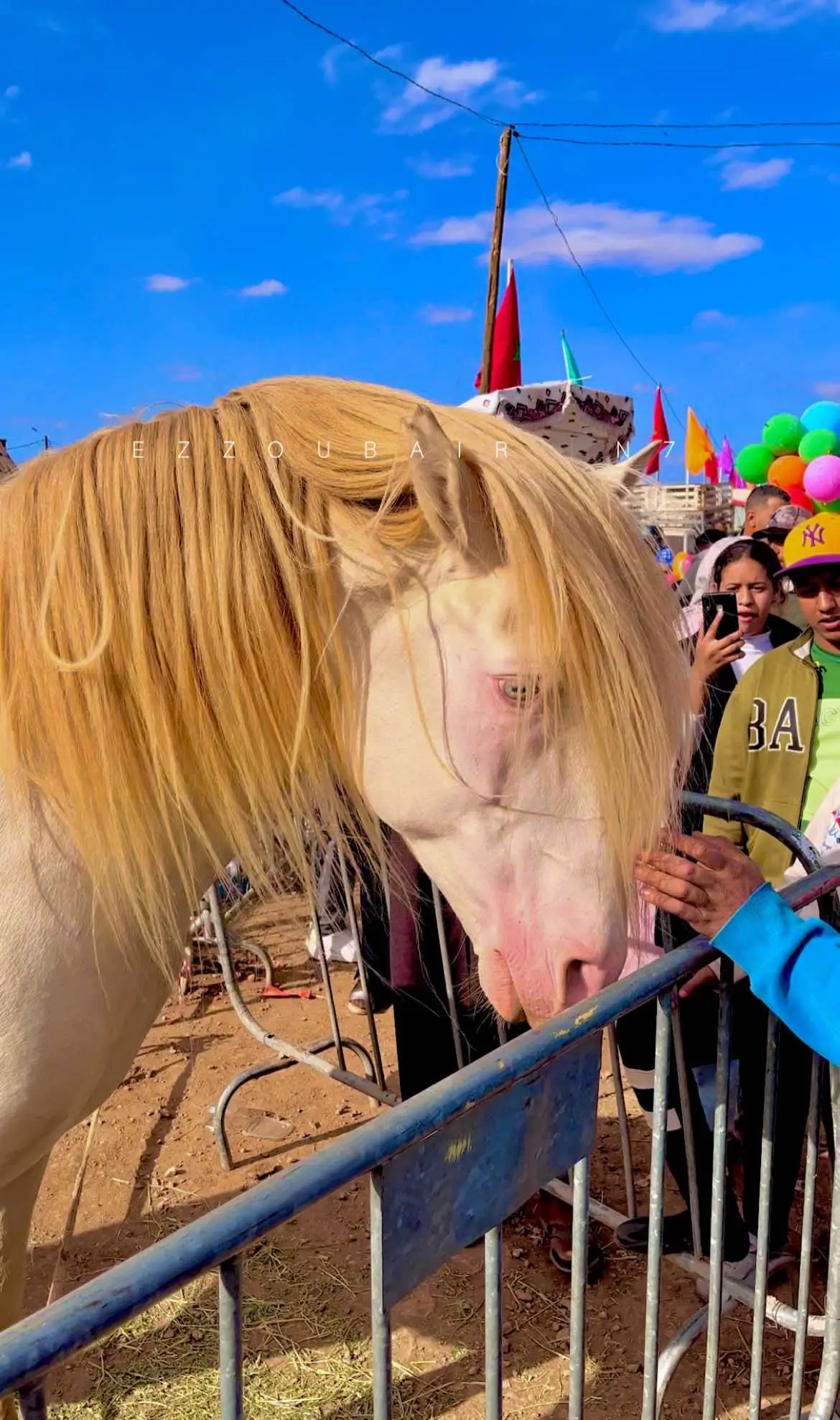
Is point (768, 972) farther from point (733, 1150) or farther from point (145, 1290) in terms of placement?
point (733, 1150)

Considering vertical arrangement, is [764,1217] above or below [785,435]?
below

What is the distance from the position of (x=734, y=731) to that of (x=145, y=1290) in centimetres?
226

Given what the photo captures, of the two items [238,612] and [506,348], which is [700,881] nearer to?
[238,612]

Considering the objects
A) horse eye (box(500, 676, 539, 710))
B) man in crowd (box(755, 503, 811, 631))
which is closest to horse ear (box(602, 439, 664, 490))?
horse eye (box(500, 676, 539, 710))

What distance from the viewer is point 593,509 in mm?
1260

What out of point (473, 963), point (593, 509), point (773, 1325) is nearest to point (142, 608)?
point (593, 509)

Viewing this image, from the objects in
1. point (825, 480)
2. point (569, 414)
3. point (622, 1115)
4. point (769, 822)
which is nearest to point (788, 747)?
point (769, 822)

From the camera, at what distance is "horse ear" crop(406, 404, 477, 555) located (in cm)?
114

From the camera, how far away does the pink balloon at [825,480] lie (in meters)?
6.84

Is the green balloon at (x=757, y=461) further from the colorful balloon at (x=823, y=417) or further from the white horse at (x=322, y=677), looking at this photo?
the white horse at (x=322, y=677)

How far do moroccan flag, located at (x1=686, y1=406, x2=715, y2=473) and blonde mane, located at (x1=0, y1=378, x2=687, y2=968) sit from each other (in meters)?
17.4

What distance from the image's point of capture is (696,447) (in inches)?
687

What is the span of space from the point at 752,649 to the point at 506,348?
186 inches

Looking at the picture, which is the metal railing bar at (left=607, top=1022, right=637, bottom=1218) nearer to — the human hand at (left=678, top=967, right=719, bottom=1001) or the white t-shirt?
the human hand at (left=678, top=967, right=719, bottom=1001)
